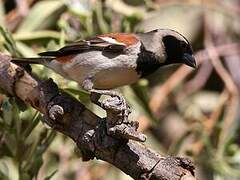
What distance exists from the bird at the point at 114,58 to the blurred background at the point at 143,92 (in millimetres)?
102

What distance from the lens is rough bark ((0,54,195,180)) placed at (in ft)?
4.52

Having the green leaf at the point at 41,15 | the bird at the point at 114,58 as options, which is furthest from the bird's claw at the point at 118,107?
the green leaf at the point at 41,15

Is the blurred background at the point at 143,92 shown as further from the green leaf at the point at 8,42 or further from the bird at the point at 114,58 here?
the bird at the point at 114,58

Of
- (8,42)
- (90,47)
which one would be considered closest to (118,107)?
(90,47)

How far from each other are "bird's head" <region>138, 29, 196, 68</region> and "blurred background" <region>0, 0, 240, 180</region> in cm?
21

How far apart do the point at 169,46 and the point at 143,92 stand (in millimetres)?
541

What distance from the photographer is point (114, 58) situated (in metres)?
→ 1.67

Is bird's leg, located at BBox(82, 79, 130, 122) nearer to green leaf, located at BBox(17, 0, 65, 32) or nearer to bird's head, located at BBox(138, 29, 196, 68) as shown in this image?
bird's head, located at BBox(138, 29, 196, 68)

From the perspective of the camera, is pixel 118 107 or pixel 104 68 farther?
pixel 104 68

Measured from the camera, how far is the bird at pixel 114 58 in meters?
1.64

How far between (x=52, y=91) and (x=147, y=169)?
1.04 ft

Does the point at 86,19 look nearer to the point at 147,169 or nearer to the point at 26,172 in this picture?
the point at 26,172

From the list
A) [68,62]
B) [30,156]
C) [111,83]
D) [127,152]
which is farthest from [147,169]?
[30,156]

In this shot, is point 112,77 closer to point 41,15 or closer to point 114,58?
point 114,58
